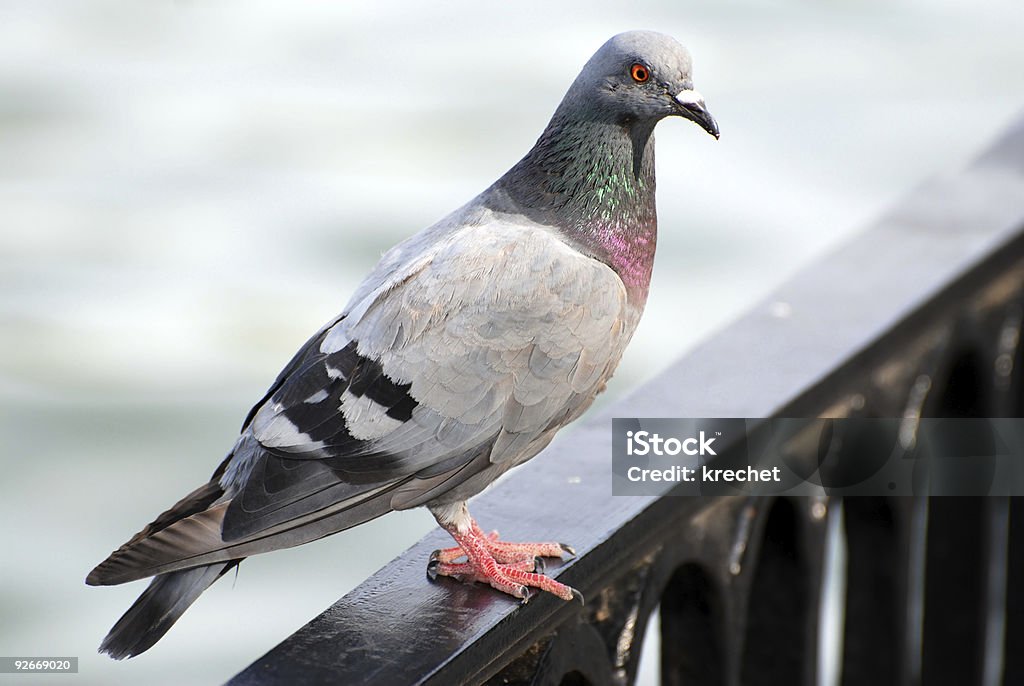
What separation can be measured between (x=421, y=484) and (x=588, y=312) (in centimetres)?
39

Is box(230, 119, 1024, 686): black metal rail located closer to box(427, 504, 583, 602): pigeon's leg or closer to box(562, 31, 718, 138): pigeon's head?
box(427, 504, 583, 602): pigeon's leg

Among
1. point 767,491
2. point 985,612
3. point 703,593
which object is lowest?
point 985,612

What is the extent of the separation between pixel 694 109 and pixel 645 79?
10 cm

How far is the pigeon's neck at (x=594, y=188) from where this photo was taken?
2.50 m

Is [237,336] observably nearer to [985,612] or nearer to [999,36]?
[985,612]

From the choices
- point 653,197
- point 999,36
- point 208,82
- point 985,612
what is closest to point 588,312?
point 653,197

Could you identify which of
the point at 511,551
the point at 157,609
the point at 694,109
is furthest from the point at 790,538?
the point at 157,609

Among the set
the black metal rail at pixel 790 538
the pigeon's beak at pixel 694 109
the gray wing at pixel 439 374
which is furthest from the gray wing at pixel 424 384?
the pigeon's beak at pixel 694 109

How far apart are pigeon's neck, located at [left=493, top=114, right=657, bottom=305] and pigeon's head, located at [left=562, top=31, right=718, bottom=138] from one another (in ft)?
0.26

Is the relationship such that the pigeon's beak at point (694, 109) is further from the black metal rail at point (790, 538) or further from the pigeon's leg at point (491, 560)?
the pigeon's leg at point (491, 560)

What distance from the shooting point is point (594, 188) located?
8.23ft

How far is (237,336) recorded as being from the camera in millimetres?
7824

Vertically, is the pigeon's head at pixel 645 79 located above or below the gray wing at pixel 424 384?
above

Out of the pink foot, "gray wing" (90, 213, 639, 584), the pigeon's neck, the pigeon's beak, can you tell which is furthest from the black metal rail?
the pigeon's beak
